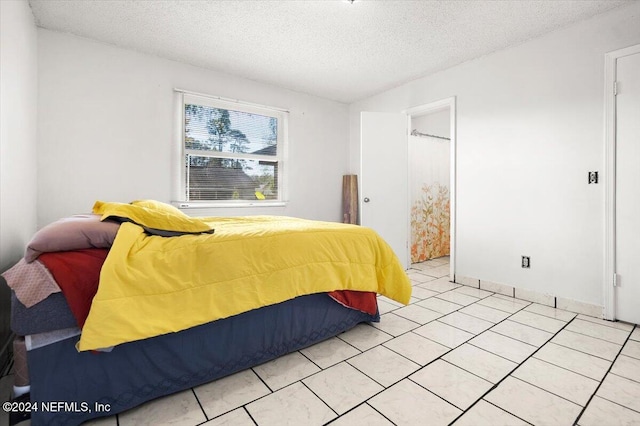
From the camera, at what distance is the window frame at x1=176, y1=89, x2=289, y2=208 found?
11.8 ft

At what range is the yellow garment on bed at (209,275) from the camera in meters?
1.29

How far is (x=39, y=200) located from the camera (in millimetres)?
2842

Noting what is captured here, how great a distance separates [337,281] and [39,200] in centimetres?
287

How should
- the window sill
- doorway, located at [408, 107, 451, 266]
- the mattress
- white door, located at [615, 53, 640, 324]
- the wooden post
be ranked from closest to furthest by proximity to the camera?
the mattress, white door, located at [615, 53, 640, 324], the window sill, doorway, located at [408, 107, 451, 266], the wooden post

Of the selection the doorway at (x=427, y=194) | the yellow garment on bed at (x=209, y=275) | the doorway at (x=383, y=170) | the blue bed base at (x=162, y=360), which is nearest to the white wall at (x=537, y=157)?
the doorway at (x=383, y=170)

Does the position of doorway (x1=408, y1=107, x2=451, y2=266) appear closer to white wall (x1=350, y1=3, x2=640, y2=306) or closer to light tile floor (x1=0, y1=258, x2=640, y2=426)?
white wall (x1=350, y1=3, x2=640, y2=306)

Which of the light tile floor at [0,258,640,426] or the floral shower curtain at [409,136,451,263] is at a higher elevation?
the floral shower curtain at [409,136,451,263]

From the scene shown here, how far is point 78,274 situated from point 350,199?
388 centimetres

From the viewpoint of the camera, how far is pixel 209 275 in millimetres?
1557

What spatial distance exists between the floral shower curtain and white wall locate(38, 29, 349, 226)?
2453 millimetres

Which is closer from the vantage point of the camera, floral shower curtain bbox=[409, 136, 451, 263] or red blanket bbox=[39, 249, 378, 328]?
red blanket bbox=[39, 249, 378, 328]

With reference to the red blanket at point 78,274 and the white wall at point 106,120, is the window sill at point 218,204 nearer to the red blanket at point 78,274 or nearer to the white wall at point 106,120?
the white wall at point 106,120

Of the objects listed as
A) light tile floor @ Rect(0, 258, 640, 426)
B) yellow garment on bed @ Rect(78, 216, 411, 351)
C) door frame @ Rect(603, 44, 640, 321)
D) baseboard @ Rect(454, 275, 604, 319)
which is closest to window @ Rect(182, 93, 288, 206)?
yellow garment on bed @ Rect(78, 216, 411, 351)

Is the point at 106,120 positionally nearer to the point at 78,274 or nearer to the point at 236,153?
the point at 236,153
